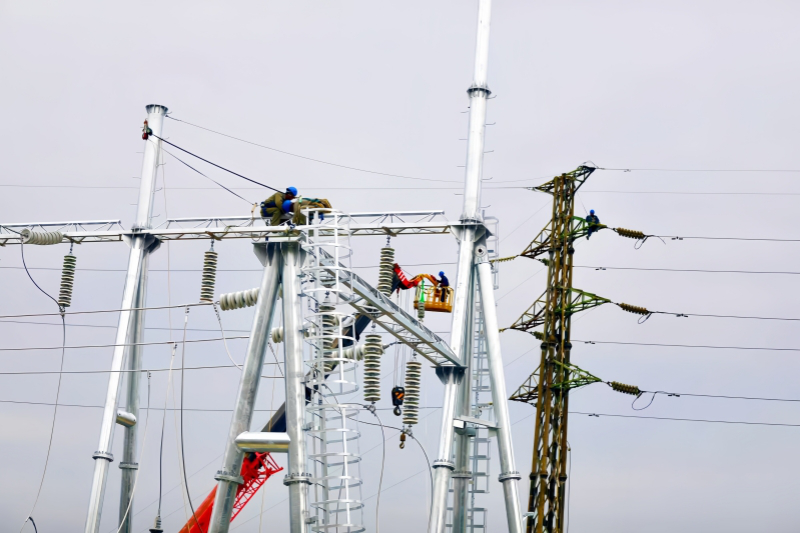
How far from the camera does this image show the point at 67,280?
31.8m

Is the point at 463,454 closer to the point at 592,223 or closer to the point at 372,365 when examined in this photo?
the point at 372,365

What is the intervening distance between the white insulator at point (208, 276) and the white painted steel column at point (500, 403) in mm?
6628

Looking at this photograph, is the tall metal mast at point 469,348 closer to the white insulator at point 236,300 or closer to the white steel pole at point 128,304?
the white insulator at point 236,300

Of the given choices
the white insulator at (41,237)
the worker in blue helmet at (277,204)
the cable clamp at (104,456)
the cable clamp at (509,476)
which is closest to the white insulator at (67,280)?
the white insulator at (41,237)

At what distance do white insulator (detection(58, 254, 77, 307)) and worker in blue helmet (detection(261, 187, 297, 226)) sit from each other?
8.63 m

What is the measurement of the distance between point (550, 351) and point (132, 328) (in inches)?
472

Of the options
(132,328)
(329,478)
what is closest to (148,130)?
(132,328)

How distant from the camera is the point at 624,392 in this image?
35.0 m

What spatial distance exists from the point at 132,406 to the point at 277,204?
9.31 m

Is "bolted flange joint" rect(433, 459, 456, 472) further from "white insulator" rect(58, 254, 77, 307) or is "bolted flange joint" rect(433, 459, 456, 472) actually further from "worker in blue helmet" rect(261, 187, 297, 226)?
"white insulator" rect(58, 254, 77, 307)

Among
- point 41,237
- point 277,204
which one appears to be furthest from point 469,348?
point 41,237

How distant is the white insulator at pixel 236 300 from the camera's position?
26312mm

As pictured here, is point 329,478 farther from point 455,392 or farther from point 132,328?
point 132,328

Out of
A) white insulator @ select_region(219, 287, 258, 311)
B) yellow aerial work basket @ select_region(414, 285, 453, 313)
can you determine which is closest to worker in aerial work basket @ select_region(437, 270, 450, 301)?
yellow aerial work basket @ select_region(414, 285, 453, 313)
